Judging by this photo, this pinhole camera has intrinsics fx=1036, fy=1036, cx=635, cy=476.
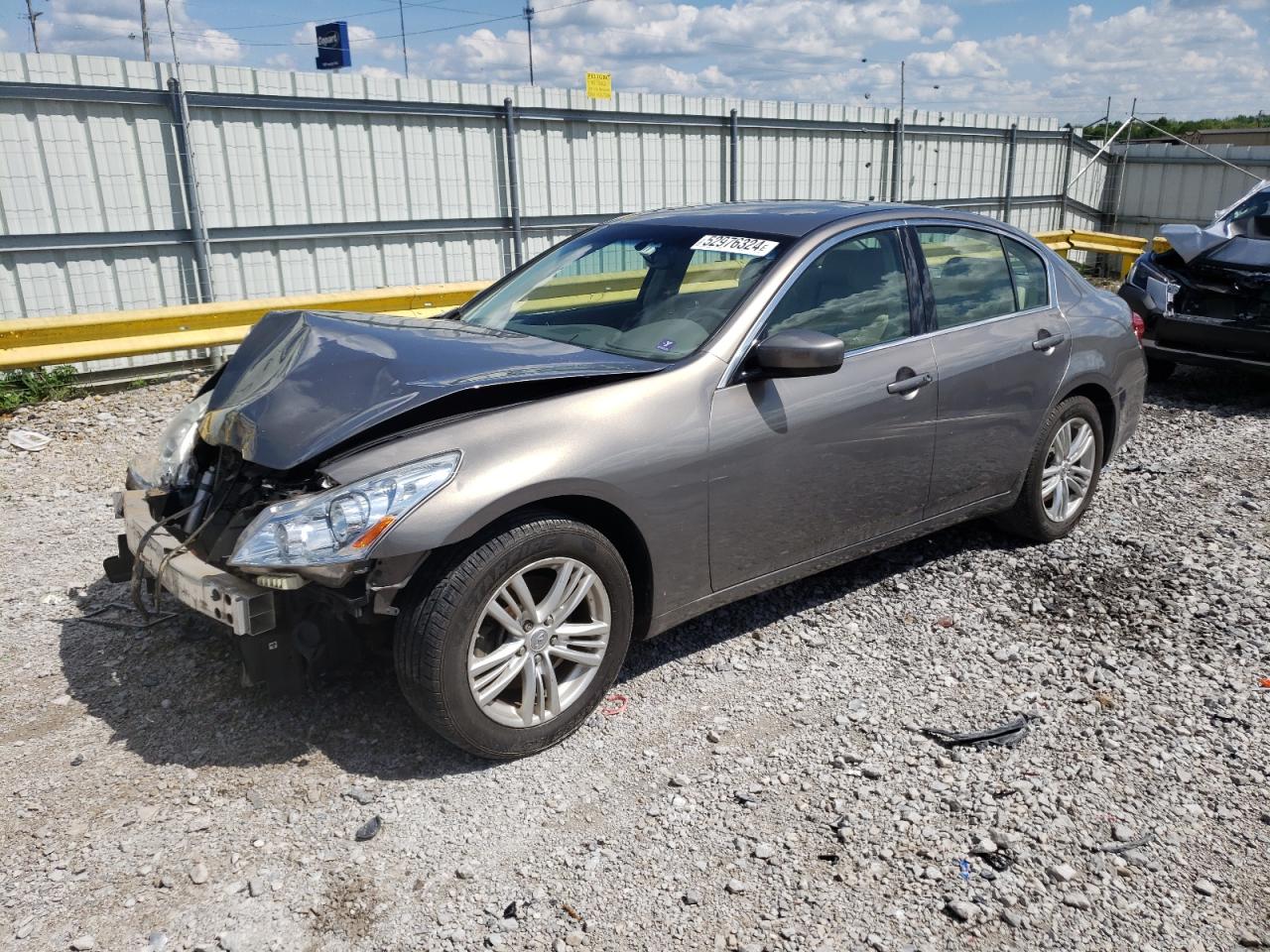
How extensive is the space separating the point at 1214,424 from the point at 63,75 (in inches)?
371

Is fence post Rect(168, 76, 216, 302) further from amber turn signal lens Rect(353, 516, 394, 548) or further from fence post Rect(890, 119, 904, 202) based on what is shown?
fence post Rect(890, 119, 904, 202)

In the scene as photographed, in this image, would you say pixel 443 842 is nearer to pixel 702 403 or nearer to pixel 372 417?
pixel 372 417

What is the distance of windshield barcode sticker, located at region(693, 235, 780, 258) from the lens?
4.08 metres

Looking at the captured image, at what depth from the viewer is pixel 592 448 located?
10.9 ft

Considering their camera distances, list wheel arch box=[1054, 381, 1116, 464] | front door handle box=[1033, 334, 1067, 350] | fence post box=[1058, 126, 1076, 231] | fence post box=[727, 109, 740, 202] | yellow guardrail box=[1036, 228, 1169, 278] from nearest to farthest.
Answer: front door handle box=[1033, 334, 1067, 350] < wheel arch box=[1054, 381, 1116, 464] < fence post box=[727, 109, 740, 202] < yellow guardrail box=[1036, 228, 1169, 278] < fence post box=[1058, 126, 1076, 231]

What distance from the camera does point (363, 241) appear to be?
10.5 m

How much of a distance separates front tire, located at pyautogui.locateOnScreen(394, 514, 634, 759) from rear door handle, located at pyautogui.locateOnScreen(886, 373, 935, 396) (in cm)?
146

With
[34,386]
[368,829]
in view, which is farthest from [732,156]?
[368,829]

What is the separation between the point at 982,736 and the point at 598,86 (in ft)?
32.5

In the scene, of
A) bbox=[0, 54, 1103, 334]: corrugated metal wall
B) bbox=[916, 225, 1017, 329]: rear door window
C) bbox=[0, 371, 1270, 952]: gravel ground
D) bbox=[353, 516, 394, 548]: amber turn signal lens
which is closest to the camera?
bbox=[0, 371, 1270, 952]: gravel ground

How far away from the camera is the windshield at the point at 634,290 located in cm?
392

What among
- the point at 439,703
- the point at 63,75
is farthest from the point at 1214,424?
the point at 63,75

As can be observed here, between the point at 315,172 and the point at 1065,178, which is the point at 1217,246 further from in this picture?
the point at 1065,178

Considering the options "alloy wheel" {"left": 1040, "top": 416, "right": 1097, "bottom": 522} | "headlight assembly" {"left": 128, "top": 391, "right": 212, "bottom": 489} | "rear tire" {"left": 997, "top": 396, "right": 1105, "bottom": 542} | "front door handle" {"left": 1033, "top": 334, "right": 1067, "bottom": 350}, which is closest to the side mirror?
"front door handle" {"left": 1033, "top": 334, "right": 1067, "bottom": 350}
